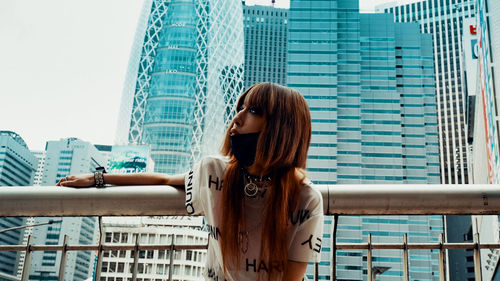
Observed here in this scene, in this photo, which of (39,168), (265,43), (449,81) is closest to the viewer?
(449,81)

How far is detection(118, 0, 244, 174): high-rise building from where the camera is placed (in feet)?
268

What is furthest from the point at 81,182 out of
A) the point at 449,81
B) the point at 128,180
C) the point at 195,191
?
the point at 449,81

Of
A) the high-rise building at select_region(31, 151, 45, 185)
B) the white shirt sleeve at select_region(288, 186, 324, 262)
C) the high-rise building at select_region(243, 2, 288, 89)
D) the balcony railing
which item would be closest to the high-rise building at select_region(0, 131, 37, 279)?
the high-rise building at select_region(31, 151, 45, 185)

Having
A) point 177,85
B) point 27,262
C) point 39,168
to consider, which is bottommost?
point 27,262

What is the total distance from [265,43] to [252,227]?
145606mm

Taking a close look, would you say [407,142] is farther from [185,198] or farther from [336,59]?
[185,198]

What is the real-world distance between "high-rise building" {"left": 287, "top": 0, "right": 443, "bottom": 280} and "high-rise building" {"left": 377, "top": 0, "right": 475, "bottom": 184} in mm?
6920

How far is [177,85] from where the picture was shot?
269 feet

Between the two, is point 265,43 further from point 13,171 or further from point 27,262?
point 27,262

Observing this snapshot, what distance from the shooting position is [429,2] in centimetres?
12938

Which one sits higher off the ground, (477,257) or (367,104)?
(367,104)

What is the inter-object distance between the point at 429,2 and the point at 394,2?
11.2 metres

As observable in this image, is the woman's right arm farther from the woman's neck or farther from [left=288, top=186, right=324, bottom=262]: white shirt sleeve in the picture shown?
[left=288, top=186, right=324, bottom=262]: white shirt sleeve

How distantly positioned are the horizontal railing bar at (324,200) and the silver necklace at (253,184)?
1.03 feet
